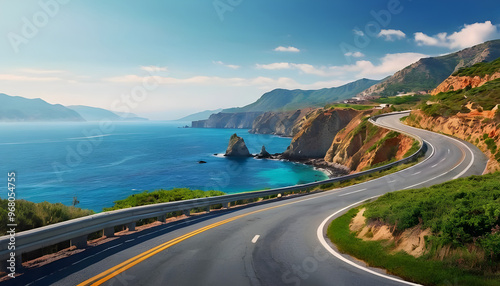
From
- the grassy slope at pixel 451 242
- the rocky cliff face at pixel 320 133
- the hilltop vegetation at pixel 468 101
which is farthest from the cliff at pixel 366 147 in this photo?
the grassy slope at pixel 451 242

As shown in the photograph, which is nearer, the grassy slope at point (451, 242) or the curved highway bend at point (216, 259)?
the grassy slope at point (451, 242)

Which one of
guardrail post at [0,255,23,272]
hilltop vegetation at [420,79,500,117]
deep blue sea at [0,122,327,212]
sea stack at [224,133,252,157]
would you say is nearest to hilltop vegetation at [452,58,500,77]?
hilltop vegetation at [420,79,500,117]

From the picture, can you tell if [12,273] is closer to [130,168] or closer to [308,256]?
[308,256]

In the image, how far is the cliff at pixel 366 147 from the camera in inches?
1866

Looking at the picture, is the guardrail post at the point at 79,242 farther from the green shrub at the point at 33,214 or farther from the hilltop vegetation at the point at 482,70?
the hilltop vegetation at the point at 482,70

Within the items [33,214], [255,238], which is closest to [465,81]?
[255,238]

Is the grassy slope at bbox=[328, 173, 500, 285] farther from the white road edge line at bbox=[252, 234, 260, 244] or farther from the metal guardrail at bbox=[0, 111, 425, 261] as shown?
the metal guardrail at bbox=[0, 111, 425, 261]

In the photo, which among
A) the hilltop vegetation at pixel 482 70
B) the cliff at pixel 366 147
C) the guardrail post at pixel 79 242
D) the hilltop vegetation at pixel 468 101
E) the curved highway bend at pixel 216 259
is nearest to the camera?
the curved highway bend at pixel 216 259

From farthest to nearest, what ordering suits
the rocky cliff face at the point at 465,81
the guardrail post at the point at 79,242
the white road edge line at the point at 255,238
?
the rocky cliff face at the point at 465,81 → the white road edge line at the point at 255,238 → the guardrail post at the point at 79,242

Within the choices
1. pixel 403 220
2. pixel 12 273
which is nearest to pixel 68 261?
pixel 12 273

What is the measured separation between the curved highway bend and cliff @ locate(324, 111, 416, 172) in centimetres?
3499

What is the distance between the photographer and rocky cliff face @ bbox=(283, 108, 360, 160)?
329 feet

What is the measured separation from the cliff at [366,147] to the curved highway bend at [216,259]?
35.0 meters

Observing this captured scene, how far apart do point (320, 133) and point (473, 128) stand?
61158mm
